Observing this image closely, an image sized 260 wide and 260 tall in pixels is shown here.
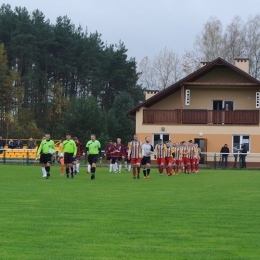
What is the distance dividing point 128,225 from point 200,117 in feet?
151

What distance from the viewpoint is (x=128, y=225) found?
1441 cm

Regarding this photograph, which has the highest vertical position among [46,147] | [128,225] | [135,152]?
[46,147]

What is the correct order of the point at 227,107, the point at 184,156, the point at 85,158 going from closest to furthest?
the point at 184,156
the point at 85,158
the point at 227,107

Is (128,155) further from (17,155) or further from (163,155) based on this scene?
(17,155)

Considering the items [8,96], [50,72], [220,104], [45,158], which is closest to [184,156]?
[45,158]

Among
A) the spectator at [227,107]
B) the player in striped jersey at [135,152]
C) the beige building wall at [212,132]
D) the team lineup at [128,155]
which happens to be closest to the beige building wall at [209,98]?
the spectator at [227,107]

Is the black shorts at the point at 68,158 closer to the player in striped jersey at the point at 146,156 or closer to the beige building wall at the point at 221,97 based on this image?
the player in striped jersey at the point at 146,156

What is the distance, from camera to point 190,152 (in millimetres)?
43781

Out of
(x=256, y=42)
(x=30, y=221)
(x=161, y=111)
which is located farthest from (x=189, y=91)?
(x=30, y=221)

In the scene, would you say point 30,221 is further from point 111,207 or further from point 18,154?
point 18,154

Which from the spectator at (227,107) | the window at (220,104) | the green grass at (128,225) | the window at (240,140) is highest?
the window at (220,104)

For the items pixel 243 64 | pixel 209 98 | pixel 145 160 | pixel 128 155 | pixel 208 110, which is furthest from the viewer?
pixel 243 64

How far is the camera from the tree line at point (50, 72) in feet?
285

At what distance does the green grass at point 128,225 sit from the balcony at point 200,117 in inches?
1442
